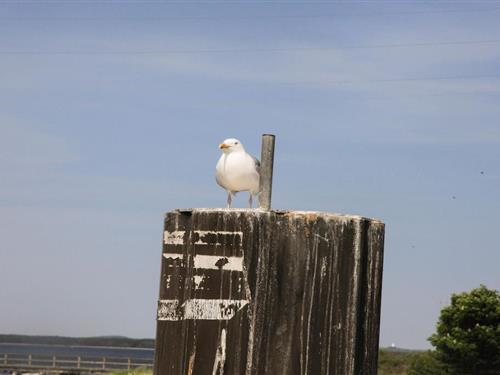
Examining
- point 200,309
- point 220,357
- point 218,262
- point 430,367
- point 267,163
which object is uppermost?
point 267,163

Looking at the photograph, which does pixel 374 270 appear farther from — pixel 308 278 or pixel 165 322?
pixel 165 322

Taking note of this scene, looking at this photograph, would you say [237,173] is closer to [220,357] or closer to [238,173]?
[238,173]

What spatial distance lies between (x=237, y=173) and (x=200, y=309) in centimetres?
103

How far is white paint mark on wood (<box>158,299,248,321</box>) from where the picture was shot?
10.00ft

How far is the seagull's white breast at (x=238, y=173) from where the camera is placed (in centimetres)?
402

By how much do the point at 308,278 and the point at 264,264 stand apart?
0.14 metres

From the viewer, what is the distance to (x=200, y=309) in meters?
3.09

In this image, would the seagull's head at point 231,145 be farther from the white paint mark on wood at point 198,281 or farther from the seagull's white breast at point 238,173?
the white paint mark on wood at point 198,281

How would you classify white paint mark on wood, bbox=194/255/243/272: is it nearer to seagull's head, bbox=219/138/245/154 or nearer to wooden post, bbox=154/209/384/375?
wooden post, bbox=154/209/384/375

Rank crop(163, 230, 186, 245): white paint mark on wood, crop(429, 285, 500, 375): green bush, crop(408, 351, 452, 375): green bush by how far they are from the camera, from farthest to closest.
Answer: crop(408, 351, 452, 375): green bush < crop(429, 285, 500, 375): green bush < crop(163, 230, 186, 245): white paint mark on wood

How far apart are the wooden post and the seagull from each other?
0.87 meters

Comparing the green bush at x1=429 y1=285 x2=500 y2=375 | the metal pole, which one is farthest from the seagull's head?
the green bush at x1=429 y1=285 x2=500 y2=375

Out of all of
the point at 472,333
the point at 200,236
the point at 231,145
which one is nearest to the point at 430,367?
the point at 472,333

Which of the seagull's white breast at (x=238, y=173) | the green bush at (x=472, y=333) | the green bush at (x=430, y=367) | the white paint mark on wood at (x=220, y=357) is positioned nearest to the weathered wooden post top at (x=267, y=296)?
the white paint mark on wood at (x=220, y=357)
